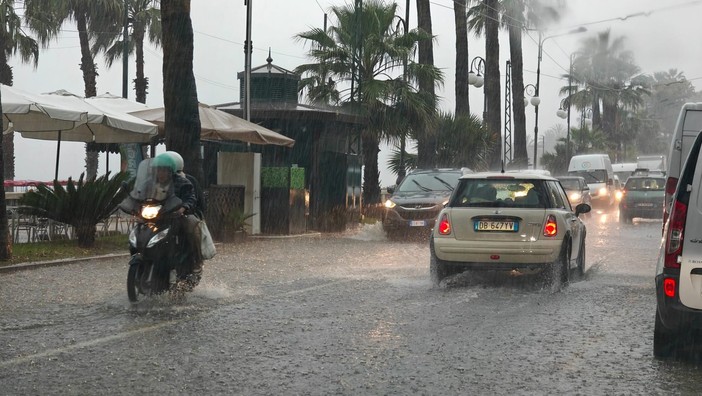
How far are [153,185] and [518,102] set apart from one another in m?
42.1

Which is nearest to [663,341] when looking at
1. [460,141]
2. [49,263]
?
[49,263]

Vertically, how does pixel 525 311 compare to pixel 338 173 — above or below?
below

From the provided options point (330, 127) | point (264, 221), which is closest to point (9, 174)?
point (330, 127)

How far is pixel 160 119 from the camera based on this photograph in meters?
22.5

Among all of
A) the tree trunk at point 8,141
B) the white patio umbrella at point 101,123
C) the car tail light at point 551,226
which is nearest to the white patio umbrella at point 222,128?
the white patio umbrella at point 101,123

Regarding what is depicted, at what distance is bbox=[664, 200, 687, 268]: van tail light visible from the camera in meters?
7.46

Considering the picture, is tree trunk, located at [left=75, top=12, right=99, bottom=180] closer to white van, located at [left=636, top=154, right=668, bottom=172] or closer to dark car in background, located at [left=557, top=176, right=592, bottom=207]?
dark car in background, located at [left=557, top=176, right=592, bottom=207]

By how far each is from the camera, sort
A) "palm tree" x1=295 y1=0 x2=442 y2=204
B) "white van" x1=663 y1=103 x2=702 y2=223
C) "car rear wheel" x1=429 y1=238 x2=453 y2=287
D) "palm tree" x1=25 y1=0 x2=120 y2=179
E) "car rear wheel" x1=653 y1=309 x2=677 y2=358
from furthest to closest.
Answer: "palm tree" x1=25 y1=0 x2=120 y2=179, "palm tree" x1=295 y1=0 x2=442 y2=204, "white van" x1=663 y1=103 x2=702 y2=223, "car rear wheel" x1=429 y1=238 x2=453 y2=287, "car rear wheel" x1=653 y1=309 x2=677 y2=358

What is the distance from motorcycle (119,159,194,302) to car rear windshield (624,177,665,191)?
27.0 m

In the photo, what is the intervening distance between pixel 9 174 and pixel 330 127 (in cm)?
2154

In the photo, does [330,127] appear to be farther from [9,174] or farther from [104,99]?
[9,174]

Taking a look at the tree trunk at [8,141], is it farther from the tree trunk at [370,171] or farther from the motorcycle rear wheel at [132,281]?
the motorcycle rear wheel at [132,281]

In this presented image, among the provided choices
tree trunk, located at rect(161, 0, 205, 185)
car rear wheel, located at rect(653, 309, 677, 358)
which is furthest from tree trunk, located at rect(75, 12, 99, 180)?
car rear wheel, located at rect(653, 309, 677, 358)

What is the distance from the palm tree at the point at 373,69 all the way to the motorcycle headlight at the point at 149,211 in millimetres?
21800
